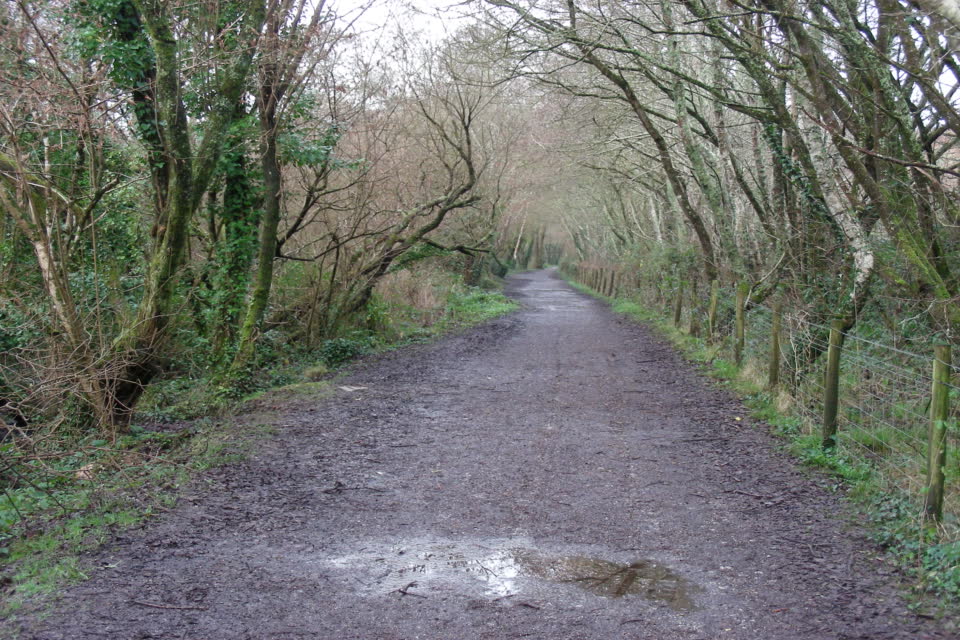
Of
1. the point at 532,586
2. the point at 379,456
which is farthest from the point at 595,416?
the point at 532,586

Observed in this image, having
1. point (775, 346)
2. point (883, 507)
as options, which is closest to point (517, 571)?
point (883, 507)

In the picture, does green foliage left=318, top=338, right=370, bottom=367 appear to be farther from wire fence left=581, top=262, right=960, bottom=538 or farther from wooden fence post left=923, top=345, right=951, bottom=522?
wooden fence post left=923, top=345, right=951, bottom=522

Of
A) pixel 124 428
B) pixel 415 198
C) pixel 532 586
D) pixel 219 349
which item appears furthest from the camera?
pixel 415 198

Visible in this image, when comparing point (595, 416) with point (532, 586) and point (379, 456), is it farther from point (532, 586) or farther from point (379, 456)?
point (532, 586)

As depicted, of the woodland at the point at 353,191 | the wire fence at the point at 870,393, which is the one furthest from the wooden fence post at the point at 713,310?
the wire fence at the point at 870,393

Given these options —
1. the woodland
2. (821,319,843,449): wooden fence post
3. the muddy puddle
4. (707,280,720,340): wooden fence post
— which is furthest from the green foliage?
the muddy puddle

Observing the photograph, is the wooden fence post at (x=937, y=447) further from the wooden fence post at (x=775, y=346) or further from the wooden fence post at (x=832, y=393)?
the wooden fence post at (x=775, y=346)

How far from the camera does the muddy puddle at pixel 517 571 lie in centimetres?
430

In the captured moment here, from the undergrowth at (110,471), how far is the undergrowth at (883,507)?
194 inches

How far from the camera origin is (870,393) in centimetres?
706

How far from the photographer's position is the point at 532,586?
14.3ft

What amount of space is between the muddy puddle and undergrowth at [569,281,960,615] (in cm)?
132

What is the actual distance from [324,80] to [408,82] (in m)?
4.00

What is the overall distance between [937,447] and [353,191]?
37.2 ft
